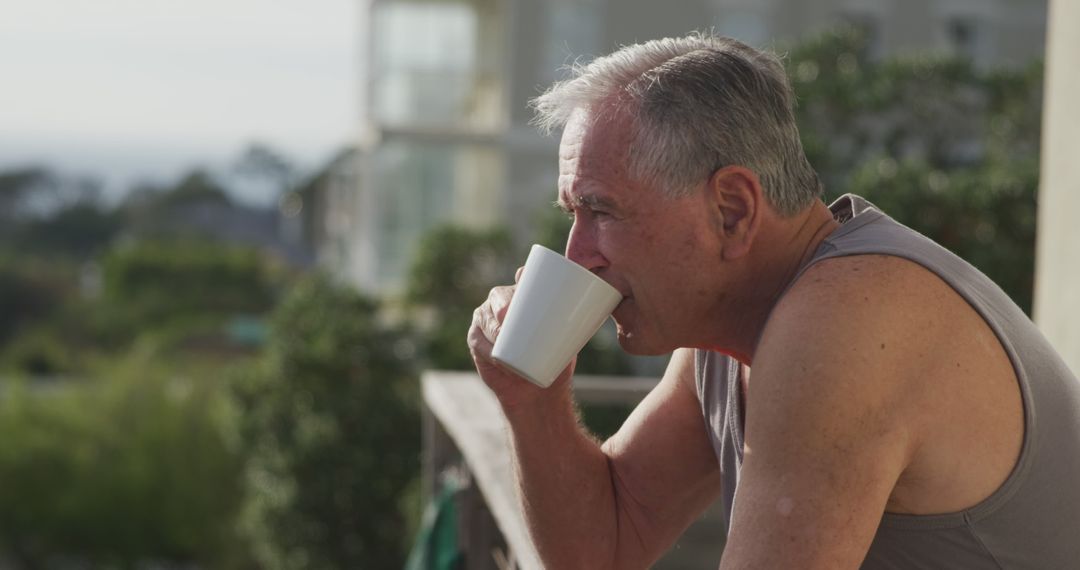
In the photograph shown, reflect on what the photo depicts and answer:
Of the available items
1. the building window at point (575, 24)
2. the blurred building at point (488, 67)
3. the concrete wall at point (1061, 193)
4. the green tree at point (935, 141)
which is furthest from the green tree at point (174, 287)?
the concrete wall at point (1061, 193)

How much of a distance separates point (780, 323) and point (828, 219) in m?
0.24

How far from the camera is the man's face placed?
1.49 metres

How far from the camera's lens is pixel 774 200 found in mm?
1507

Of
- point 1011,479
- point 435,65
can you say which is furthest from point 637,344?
point 435,65

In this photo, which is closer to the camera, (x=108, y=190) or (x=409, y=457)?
(x=409, y=457)

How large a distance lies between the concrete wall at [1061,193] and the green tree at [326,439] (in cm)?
766

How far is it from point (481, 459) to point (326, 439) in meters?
8.59

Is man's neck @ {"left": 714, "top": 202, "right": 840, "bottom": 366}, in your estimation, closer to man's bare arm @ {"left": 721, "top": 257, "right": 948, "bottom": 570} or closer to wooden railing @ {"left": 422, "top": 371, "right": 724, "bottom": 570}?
man's bare arm @ {"left": 721, "top": 257, "right": 948, "bottom": 570}

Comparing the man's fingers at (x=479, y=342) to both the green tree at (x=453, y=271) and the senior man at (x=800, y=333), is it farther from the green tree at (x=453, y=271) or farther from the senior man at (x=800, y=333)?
the green tree at (x=453, y=271)

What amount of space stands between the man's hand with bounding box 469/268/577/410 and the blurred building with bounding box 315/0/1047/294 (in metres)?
19.5

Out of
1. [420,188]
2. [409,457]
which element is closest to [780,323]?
[409,457]

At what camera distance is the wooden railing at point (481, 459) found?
2119 millimetres

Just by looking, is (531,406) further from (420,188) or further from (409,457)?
(420,188)

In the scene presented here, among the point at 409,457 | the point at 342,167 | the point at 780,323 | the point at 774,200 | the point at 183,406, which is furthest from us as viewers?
the point at 342,167
